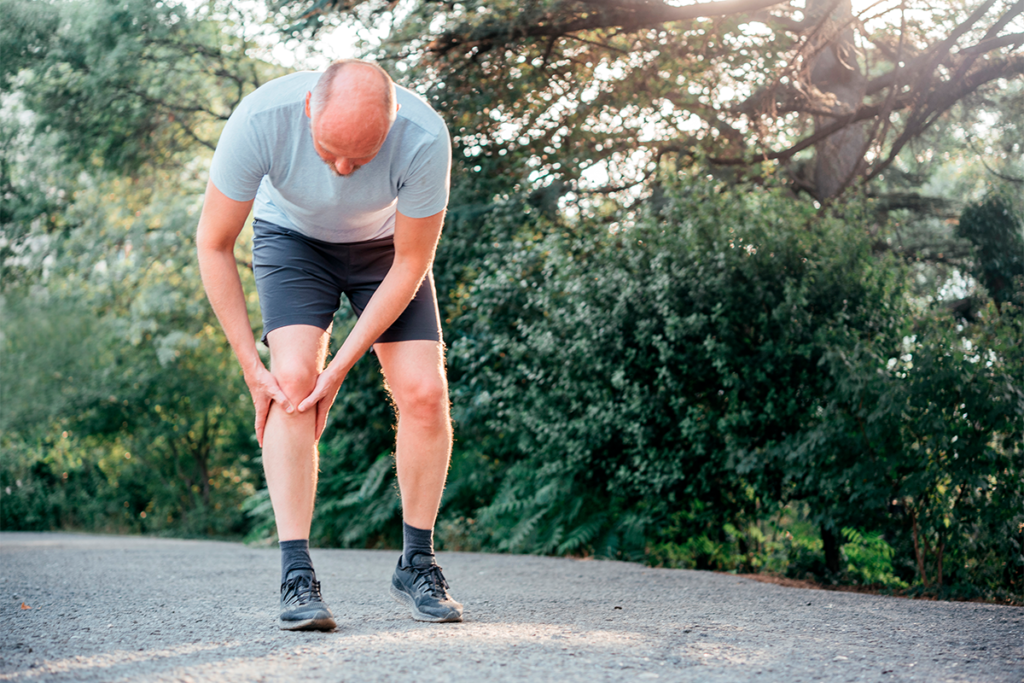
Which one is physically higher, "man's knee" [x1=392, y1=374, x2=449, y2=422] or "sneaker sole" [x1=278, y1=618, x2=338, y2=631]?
"man's knee" [x1=392, y1=374, x2=449, y2=422]

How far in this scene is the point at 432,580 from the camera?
2.91 metres

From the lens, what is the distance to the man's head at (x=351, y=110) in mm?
2428

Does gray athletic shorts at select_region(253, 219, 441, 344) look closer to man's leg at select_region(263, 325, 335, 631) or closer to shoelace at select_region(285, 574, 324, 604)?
man's leg at select_region(263, 325, 335, 631)

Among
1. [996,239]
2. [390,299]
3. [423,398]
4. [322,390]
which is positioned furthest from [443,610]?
[996,239]

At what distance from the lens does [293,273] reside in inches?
114

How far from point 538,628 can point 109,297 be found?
1419 centimetres

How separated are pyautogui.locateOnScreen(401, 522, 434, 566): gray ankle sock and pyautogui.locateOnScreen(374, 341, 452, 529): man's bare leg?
0.02 m

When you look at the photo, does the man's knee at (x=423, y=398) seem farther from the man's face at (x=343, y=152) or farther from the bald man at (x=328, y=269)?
the man's face at (x=343, y=152)

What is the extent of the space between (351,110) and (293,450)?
111 centimetres

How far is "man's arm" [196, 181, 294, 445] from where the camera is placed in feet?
8.93

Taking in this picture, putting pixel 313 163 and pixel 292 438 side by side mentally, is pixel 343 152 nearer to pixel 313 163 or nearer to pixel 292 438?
pixel 313 163

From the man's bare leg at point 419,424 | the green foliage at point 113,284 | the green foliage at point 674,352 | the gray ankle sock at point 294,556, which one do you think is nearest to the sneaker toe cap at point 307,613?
the gray ankle sock at point 294,556

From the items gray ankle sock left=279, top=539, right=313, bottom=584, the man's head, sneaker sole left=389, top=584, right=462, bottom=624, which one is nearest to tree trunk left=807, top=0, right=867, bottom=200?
the man's head

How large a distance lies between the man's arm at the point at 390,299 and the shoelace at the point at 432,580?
0.60 metres
